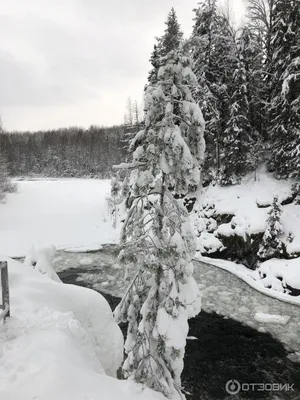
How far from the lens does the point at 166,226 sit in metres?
4.91

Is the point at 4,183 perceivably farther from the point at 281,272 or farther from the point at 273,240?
the point at 281,272

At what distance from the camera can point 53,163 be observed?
195 feet

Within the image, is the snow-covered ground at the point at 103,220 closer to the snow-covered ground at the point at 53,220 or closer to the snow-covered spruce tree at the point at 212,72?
the snow-covered ground at the point at 53,220

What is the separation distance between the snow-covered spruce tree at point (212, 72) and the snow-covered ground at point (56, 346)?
13.6 metres

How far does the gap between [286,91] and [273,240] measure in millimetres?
7326

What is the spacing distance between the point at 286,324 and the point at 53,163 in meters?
56.5

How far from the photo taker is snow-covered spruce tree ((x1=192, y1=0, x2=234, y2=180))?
17645 millimetres

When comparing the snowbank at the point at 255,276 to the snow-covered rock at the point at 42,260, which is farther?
the snowbank at the point at 255,276

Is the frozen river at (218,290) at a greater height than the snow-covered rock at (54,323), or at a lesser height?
lesser

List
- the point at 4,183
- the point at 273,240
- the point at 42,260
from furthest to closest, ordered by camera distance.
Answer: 1. the point at 4,183
2. the point at 273,240
3. the point at 42,260

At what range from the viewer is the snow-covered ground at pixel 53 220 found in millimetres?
19188

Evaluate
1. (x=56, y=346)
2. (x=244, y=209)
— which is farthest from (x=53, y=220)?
(x=56, y=346)

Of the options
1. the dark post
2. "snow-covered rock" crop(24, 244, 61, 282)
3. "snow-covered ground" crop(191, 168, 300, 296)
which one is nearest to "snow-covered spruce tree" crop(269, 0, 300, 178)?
"snow-covered ground" crop(191, 168, 300, 296)

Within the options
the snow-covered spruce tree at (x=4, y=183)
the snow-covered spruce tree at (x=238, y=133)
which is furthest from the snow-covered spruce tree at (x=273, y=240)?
the snow-covered spruce tree at (x=4, y=183)
